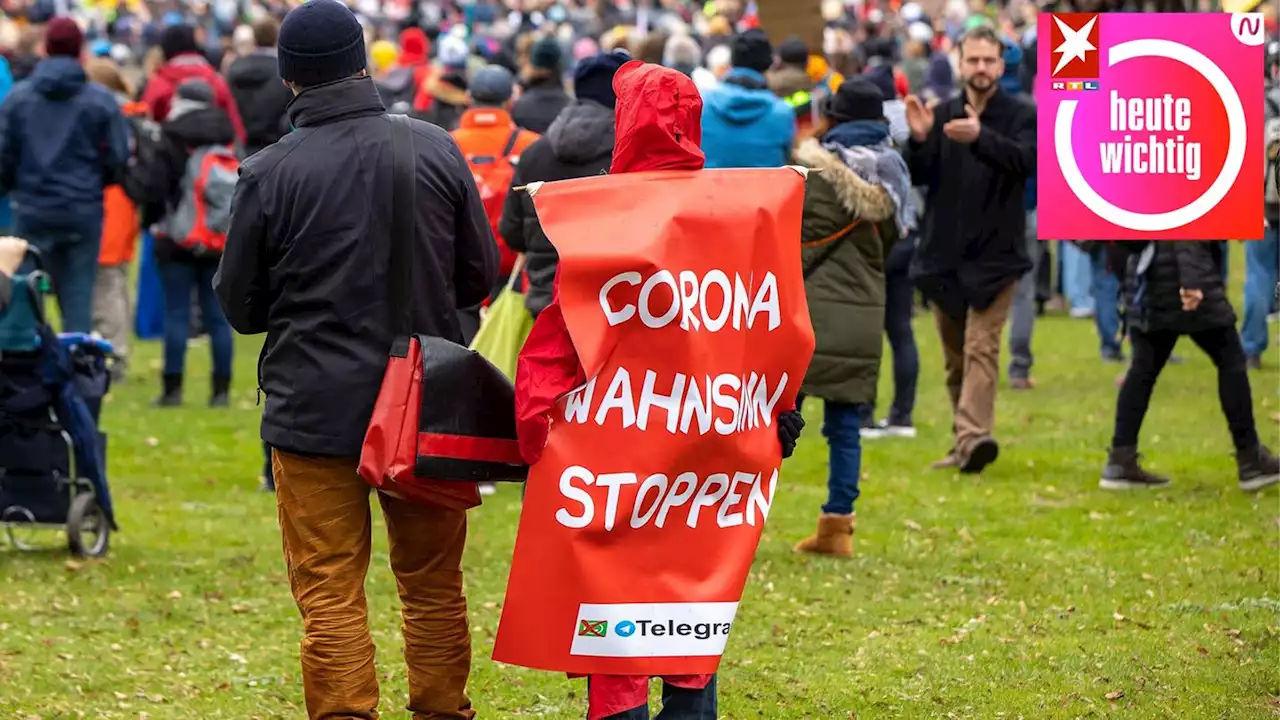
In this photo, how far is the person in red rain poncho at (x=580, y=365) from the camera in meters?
5.25

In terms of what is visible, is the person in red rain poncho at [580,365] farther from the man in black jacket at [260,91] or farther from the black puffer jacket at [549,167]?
the man in black jacket at [260,91]

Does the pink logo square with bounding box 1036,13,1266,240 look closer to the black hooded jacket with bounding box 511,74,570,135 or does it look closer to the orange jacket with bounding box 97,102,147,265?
the black hooded jacket with bounding box 511,74,570,135

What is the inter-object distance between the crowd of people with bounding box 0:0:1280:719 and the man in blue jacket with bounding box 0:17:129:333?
0.02 m

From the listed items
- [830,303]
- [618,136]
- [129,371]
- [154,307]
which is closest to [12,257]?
[830,303]

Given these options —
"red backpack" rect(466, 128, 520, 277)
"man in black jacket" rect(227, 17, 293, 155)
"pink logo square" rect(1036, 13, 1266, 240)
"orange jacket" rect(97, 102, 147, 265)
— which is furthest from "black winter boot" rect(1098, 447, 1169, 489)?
"orange jacket" rect(97, 102, 147, 265)

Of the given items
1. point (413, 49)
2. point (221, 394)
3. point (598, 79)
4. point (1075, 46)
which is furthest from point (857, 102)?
point (413, 49)

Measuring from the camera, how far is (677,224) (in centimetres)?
526

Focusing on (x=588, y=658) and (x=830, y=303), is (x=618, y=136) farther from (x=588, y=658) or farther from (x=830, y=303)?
(x=830, y=303)

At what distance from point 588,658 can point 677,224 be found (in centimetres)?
113

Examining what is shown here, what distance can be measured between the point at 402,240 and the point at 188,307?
350 inches

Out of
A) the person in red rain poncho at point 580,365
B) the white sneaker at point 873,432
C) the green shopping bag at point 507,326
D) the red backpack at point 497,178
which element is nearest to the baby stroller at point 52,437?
the green shopping bag at point 507,326

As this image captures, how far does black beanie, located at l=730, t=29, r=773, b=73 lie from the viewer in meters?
12.5

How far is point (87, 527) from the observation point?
32.0 feet

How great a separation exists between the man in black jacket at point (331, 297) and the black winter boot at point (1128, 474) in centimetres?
592
